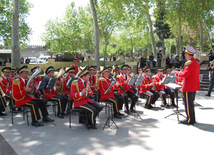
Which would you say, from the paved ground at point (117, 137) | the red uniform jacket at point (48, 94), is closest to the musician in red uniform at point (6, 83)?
the paved ground at point (117, 137)

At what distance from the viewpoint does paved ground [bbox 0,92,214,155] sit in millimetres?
4871

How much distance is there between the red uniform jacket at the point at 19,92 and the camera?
21.4 ft

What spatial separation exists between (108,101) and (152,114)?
2.08 m

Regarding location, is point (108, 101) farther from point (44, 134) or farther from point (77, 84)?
point (44, 134)

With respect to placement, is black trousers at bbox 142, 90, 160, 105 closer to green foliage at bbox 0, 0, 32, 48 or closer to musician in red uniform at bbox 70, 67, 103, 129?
musician in red uniform at bbox 70, 67, 103, 129

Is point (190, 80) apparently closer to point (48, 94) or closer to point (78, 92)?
point (78, 92)

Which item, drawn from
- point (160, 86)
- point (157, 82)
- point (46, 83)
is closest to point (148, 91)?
point (157, 82)

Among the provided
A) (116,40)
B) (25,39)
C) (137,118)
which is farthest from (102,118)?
(116,40)

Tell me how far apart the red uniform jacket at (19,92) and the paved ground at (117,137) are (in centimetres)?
89

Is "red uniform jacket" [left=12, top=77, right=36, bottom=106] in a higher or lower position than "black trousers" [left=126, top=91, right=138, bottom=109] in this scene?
higher

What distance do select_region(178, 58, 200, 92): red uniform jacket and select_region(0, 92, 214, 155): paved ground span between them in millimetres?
1272

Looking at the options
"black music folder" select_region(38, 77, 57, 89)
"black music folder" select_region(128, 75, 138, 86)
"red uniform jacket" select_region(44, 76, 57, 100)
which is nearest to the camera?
"black music folder" select_region(38, 77, 57, 89)

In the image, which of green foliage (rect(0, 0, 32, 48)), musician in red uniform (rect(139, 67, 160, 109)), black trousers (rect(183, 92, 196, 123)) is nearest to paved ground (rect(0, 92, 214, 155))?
black trousers (rect(183, 92, 196, 123))

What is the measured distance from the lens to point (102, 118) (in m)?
7.79
